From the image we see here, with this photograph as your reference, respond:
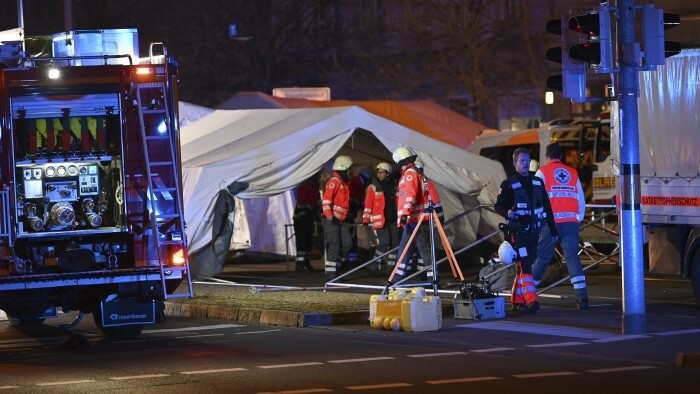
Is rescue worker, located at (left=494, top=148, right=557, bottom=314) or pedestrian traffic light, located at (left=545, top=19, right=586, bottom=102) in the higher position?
pedestrian traffic light, located at (left=545, top=19, right=586, bottom=102)

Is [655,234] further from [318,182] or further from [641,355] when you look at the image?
[318,182]

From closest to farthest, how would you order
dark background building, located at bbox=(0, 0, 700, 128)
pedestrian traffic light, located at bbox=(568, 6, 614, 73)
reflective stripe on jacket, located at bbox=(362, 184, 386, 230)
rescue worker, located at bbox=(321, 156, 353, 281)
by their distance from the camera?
pedestrian traffic light, located at bbox=(568, 6, 614, 73) < reflective stripe on jacket, located at bbox=(362, 184, 386, 230) < rescue worker, located at bbox=(321, 156, 353, 281) < dark background building, located at bbox=(0, 0, 700, 128)

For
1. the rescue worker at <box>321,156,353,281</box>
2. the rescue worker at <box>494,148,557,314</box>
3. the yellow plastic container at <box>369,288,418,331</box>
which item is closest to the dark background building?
the rescue worker at <box>321,156,353,281</box>

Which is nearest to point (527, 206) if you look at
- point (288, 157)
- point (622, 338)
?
point (622, 338)

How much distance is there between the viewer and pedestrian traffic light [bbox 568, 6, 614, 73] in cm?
1282

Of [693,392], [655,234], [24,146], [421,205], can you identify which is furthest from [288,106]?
[693,392]

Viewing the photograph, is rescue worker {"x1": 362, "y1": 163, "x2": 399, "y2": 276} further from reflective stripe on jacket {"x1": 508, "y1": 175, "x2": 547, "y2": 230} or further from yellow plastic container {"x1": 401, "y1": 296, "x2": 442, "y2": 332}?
yellow plastic container {"x1": 401, "y1": 296, "x2": 442, "y2": 332}

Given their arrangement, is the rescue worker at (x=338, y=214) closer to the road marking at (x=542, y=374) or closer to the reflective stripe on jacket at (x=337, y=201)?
the reflective stripe on jacket at (x=337, y=201)

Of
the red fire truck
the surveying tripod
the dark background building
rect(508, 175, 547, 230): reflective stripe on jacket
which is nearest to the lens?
the red fire truck

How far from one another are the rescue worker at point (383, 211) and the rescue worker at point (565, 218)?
5127 millimetres

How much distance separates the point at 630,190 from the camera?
43.0 ft

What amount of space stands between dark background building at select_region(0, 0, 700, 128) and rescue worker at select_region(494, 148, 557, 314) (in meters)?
24.4

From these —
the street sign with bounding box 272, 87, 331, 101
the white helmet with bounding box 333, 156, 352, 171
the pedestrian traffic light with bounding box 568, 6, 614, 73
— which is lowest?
the white helmet with bounding box 333, 156, 352, 171

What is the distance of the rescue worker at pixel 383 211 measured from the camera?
2147cm
